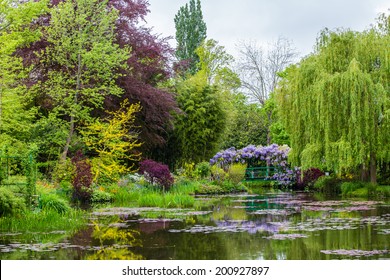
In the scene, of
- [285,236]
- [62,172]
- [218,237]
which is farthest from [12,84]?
[285,236]

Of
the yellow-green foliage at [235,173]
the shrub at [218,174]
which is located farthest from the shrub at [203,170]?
the yellow-green foliage at [235,173]

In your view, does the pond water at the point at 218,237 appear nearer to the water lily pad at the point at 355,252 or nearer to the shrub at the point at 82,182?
the water lily pad at the point at 355,252

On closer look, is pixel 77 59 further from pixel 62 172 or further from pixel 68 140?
pixel 62 172

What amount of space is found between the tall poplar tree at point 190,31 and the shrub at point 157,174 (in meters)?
27.5

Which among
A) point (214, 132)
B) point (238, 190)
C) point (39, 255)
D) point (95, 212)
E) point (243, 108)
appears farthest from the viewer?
point (243, 108)

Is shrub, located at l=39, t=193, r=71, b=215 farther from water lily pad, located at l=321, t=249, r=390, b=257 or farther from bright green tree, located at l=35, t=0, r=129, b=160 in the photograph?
bright green tree, located at l=35, t=0, r=129, b=160

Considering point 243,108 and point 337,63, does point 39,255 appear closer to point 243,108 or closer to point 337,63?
point 337,63

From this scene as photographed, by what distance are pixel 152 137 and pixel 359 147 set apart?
9.31 m

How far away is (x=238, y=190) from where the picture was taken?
26.9 m

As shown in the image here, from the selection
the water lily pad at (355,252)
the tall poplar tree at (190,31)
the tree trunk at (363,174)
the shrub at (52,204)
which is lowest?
the water lily pad at (355,252)

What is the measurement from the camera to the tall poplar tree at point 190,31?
4916 cm

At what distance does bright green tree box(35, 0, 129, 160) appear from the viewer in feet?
71.5

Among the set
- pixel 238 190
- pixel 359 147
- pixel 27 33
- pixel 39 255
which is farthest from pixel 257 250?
pixel 238 190

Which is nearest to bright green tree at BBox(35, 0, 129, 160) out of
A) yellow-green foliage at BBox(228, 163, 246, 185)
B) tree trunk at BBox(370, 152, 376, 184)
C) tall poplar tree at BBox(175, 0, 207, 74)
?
yellow-green foliage at BBox(228, 163, 246, 185)
